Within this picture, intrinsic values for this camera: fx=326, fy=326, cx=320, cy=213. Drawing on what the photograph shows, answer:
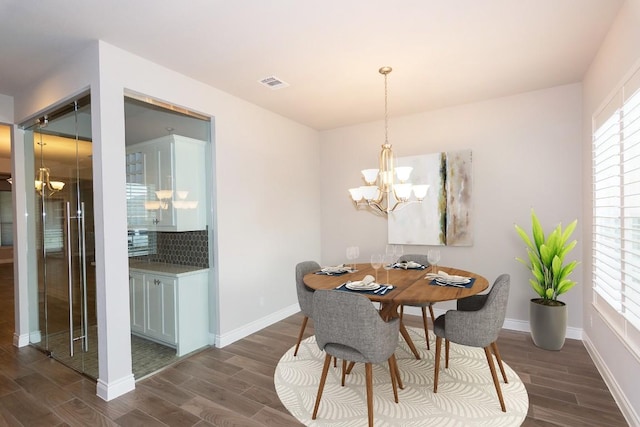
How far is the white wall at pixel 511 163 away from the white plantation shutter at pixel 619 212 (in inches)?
22.4

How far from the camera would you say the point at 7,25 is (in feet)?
7.57

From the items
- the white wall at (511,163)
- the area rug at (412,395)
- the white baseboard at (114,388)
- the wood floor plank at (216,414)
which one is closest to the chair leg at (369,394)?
the area rug at (412,395)

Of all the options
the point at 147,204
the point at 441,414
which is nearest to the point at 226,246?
the point at 147,204

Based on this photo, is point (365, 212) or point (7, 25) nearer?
point (7, 25)

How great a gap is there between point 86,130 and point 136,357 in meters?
2.18

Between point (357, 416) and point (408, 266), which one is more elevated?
point (408, 266)

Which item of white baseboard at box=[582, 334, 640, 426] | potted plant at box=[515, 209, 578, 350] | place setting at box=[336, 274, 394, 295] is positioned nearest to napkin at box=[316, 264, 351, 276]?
place setting at box=[336, 274, 394, 295]

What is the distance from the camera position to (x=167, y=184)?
3297 millimetres

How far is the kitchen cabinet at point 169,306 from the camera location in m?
3.28

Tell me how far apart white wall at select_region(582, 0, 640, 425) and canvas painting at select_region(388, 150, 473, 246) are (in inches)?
45.2

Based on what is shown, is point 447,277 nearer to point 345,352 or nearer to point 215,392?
point 345,352

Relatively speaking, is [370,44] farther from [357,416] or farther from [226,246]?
[357,416]

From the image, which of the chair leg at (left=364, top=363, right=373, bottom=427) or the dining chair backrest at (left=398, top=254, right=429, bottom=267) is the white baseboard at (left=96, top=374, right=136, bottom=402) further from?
the dining chair backrest at (left=398, top=254, right=429, bottom=267)

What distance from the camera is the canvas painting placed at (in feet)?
13.5
